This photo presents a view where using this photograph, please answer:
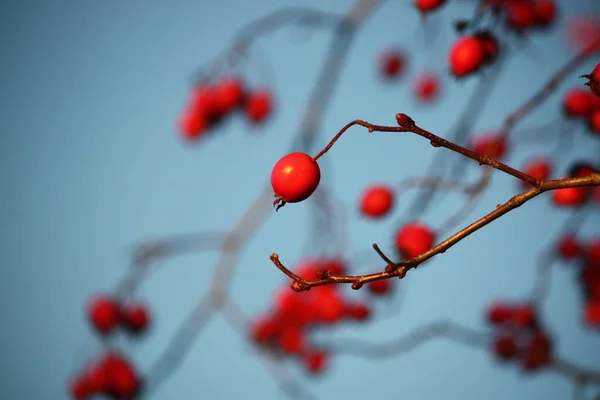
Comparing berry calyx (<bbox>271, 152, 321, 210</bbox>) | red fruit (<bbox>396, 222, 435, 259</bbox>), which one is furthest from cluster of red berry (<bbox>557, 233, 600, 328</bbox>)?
berry calyx (<bbox>271, 152, 321, 210</bbox>)

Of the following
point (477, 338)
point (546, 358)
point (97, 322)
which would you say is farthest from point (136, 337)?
point (546, 358)

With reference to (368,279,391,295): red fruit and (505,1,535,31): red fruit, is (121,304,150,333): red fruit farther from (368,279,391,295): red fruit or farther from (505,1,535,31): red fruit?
(505,1,535,31): red fruit

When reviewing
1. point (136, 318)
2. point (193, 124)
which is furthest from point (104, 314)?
point (193, 124)

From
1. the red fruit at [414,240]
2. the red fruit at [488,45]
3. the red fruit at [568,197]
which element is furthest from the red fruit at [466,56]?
the red fruit at [568,197]

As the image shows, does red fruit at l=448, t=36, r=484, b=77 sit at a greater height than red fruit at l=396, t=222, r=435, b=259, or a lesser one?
greater

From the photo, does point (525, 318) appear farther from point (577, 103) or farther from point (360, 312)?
point (577, 103)

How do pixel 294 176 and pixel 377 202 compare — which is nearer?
pixel 294 176

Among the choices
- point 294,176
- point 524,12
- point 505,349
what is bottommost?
point 294,176
